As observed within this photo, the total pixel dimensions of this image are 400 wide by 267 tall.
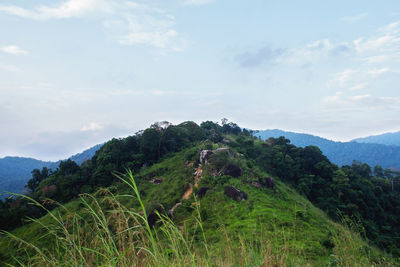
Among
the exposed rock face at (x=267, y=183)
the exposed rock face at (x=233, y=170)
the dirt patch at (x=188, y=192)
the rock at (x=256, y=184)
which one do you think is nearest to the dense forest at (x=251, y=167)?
the exposed rock face at (x=233, y=170)

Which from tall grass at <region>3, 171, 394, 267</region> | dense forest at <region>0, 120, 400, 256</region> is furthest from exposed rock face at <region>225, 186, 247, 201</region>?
tall grass at <region>3, 171, 394, 267</region>

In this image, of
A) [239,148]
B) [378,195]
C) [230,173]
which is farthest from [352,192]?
[230,173]

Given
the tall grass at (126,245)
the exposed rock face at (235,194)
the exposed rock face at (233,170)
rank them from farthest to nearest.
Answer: the exposed rock face at (233,170) < the exposed rock face at (235,194) < the tall grass at (126,245)

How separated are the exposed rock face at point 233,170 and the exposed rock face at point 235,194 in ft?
10.5

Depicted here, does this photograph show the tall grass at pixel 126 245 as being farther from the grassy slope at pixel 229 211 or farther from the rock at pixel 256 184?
the rock at pixel 256 184

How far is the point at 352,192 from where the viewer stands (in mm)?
30094

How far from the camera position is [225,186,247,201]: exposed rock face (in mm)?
18289

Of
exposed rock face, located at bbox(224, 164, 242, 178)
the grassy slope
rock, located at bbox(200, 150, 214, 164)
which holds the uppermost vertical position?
rock, located at bbox(200, 150, 214, 164)

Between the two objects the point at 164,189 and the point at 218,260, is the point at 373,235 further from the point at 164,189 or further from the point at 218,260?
the point at 218,260

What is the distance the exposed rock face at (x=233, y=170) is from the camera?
22.2 metres

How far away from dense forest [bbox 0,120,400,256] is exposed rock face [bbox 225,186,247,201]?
7.65 metres

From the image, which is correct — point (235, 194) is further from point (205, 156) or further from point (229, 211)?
point (205, 156)

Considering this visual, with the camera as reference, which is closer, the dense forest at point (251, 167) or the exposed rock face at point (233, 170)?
the exposed rock face at point (233, 170)

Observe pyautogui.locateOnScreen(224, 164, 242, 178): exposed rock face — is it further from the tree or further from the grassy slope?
the tree
